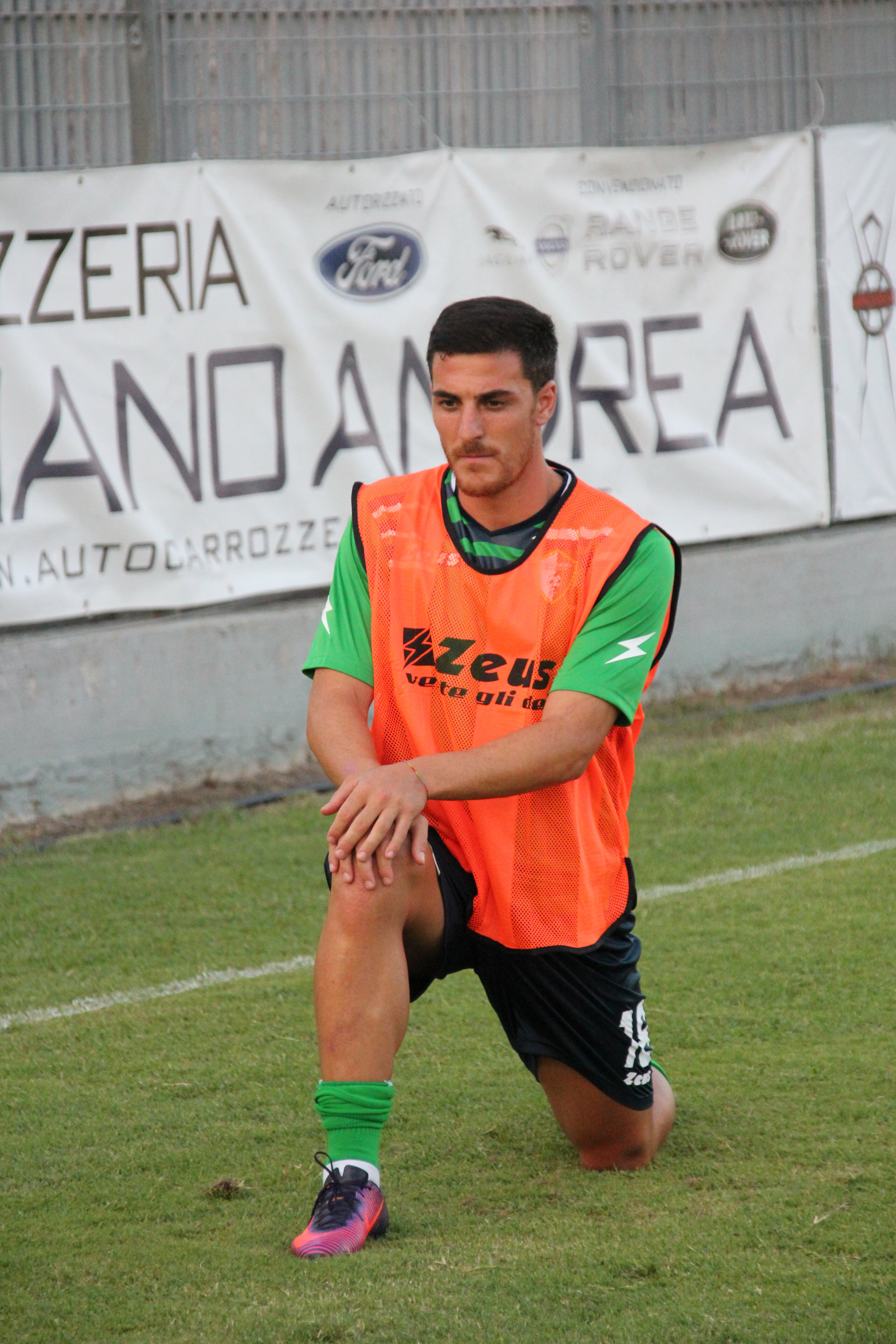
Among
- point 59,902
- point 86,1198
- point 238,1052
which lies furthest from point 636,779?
point 86,1198

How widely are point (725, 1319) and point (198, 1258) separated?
940 mm

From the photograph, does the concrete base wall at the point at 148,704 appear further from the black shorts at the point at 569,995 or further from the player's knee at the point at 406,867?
the player's knee at the point at 406,867

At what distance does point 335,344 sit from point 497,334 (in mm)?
3922

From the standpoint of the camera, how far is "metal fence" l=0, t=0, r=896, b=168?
6.76 metres

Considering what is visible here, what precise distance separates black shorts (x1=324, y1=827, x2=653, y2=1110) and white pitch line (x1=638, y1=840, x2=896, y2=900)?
1919 mm

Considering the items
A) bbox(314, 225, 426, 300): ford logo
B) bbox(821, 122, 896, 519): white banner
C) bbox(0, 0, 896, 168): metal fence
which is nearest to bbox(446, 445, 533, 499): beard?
bbox(314, 225, 426, 300): ford logo

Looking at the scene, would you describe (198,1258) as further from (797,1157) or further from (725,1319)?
(797,1157)

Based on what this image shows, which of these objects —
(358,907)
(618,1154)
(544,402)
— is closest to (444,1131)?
(618,1154)

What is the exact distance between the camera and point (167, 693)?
666cm

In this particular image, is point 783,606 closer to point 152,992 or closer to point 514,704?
point 152,992

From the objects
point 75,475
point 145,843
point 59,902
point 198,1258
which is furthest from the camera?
point 75,475

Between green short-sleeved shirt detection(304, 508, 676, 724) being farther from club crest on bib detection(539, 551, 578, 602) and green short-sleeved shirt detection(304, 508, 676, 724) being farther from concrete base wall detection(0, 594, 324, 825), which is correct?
concrete base wall detection(0, 594, 324, 825)

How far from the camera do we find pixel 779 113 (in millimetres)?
8430

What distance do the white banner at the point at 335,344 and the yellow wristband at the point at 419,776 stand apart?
12.1 ft
